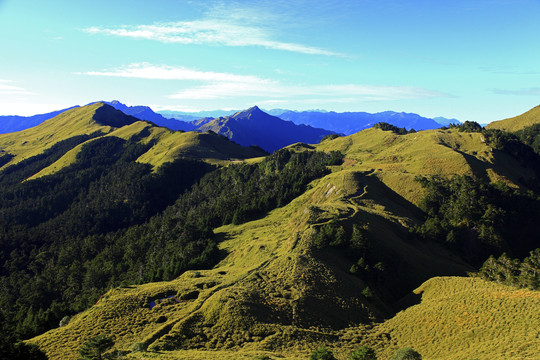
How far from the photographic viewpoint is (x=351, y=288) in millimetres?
65875

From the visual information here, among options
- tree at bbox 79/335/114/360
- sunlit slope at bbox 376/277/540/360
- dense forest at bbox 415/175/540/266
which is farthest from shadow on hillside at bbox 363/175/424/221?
tree at bbox 79/335/114/360

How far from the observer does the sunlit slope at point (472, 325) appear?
40250 mm

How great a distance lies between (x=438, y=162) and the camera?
15688cm

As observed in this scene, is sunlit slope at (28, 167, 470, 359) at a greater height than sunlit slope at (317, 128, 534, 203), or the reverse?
sunlit slope at (317, 128, 534, 203)

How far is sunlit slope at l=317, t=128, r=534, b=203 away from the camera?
143 m

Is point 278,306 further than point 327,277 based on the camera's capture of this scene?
No

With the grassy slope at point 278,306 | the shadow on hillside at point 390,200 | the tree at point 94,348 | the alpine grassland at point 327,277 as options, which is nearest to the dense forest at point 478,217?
the alpine grassland at point 327,277

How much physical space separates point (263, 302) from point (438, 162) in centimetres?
13629

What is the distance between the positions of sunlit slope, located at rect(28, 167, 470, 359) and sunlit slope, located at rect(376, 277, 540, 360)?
Result: 820 cm

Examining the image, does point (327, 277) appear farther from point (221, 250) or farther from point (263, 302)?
point (221, 250)

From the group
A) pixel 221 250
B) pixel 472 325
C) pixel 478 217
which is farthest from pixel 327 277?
pixel 478 217

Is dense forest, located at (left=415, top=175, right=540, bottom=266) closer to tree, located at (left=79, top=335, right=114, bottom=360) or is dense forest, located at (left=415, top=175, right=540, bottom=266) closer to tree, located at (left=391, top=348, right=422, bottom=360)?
tree, located at (left=391, top=348, right=422, bottom=360)

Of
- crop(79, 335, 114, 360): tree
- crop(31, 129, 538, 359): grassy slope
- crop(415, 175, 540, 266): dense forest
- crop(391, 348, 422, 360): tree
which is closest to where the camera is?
crop(79, 335, 114, 360): tree

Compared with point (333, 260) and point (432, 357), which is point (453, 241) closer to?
point (333, 260)
